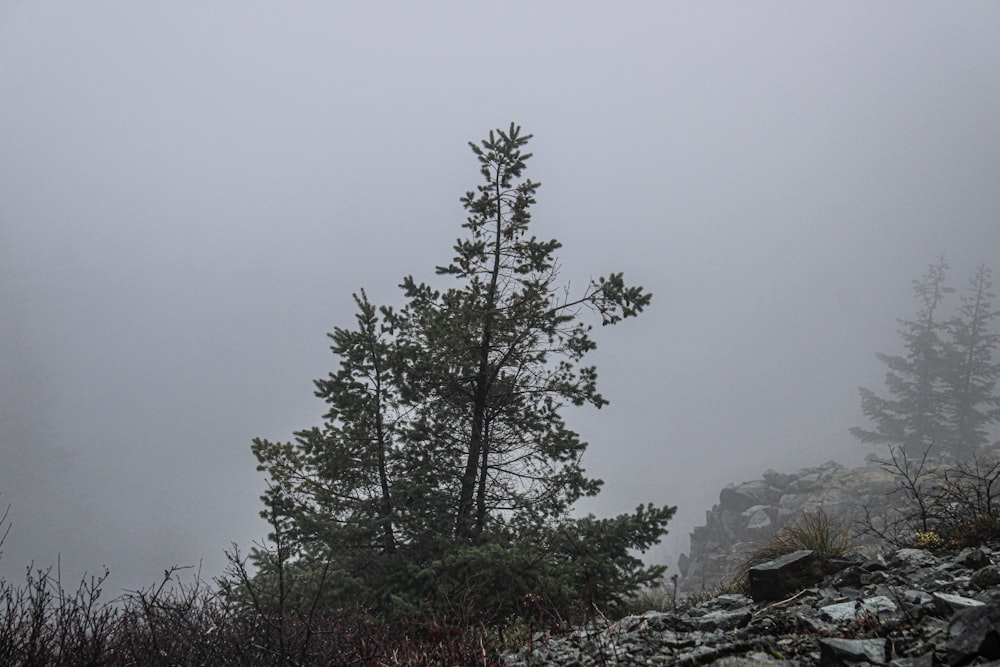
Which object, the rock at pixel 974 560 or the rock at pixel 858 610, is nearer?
the rock at pixel 858 610

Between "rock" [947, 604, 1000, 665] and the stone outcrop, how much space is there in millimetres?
31890

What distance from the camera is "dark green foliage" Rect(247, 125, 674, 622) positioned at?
31.6 feet

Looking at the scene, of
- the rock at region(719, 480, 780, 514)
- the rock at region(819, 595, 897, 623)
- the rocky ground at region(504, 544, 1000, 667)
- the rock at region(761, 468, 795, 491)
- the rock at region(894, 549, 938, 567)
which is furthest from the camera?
the rock at region(761, 468, 795, 491)

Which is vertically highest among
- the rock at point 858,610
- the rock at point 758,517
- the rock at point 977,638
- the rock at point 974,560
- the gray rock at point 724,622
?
the rock at point 977,638

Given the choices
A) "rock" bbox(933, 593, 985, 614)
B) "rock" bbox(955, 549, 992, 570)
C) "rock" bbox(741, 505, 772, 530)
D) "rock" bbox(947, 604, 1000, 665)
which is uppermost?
"rock" bbox(947, 604, 1000, 665)

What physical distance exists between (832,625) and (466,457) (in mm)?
9337

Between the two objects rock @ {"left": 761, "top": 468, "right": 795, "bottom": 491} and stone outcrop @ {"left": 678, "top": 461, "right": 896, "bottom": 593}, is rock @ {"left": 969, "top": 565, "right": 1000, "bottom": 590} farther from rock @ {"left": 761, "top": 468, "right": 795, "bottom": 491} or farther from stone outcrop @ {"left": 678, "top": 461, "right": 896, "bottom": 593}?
rock @ {"left": 761, "top": 468, "right": 795, "bottom": 491}

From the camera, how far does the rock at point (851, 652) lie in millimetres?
3131

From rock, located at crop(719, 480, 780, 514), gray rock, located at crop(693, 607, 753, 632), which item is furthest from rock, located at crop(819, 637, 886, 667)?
rock, located at crop(719, 480, 780, 514)

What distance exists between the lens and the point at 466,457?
12727mm

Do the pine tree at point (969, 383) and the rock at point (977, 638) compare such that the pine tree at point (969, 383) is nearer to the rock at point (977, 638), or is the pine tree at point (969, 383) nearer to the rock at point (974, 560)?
the rock at point (974, 560)

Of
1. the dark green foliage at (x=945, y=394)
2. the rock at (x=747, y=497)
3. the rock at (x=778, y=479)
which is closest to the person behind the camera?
the rock at (x=747, y=497)

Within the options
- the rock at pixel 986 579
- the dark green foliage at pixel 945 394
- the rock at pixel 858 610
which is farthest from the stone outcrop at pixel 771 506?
the rock at pixel 858 610

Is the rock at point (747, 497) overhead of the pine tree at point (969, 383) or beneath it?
beneath
